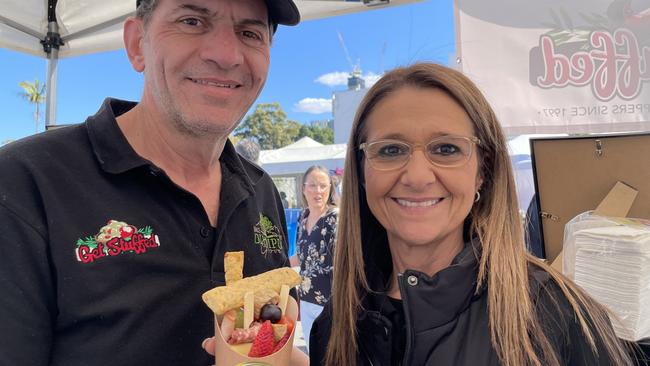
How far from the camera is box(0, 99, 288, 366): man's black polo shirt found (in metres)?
1.29

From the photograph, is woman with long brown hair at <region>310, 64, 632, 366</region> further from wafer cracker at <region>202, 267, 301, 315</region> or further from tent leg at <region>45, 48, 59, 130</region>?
tent leg at <region>45, 48, 59, 130</region>

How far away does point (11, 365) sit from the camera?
1.21 metres

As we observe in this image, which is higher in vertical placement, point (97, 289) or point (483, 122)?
point (483, 122)

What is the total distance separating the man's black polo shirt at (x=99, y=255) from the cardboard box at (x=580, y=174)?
1.60 meters

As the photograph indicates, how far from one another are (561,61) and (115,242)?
2.50 metres

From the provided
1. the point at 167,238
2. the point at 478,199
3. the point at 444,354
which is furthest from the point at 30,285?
the point at 478,199

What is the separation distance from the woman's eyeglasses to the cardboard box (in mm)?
954

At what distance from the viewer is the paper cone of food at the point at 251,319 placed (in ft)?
3.84

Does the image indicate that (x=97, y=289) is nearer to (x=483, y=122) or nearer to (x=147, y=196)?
(x=147, y=196)

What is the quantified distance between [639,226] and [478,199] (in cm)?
74

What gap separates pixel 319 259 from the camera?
5039 mm

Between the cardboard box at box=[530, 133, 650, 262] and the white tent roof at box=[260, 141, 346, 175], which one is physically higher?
the white tent roof at box=[260, 141, 346, 175]

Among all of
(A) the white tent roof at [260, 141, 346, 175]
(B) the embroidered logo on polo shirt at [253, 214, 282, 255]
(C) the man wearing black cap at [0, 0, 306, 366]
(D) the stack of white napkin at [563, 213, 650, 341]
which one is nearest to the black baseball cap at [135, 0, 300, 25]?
(C) the man wearing black cap at [0, 0, 306, 366]

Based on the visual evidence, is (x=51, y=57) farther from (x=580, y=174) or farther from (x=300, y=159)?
(x=300, y=159)
